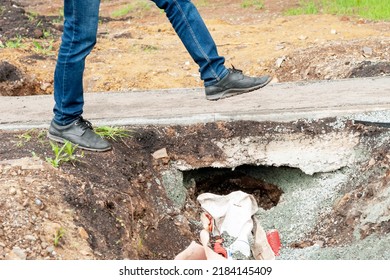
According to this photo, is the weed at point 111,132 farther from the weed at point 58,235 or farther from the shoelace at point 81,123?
the weed at point 58,235

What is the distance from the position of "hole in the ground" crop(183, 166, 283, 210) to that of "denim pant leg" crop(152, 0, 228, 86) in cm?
116

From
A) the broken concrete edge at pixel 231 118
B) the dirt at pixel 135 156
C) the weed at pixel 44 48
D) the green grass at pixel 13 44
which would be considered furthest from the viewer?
the green grass at pixel 13 44

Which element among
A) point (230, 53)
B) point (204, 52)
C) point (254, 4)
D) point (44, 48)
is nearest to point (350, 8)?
point (254, 4)

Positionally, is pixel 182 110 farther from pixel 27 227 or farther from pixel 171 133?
pixel 27 227

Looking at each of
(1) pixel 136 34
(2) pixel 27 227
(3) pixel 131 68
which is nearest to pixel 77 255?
(2) pixel 27 227

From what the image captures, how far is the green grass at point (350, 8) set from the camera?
1105 cm

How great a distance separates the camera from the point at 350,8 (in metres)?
11.8

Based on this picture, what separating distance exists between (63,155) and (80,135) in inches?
8.1

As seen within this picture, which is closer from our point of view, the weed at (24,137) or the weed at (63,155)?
the weed at (63,155)

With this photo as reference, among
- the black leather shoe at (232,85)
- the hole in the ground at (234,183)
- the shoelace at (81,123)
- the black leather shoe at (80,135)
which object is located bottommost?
the hole in the ground at (234,183)

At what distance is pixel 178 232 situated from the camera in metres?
5.00

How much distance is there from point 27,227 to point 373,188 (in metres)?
2.23

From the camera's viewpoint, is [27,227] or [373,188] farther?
[373,188]

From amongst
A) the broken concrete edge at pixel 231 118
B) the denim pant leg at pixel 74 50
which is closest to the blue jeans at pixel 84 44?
the denim pant leg at pixel 74 50
